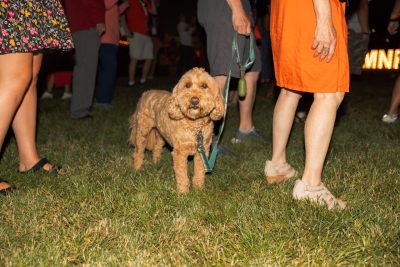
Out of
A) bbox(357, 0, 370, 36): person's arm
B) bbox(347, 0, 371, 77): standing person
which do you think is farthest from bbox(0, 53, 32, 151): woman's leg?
bbox(357, 0, 370, 36): person's arm

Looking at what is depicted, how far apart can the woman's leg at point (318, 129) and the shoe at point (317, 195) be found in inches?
1.5

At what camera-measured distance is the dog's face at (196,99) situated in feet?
11.3

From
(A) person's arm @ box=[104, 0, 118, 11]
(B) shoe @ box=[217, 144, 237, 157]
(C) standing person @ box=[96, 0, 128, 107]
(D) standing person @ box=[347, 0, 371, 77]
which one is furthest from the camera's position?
(C) standing person @ box=[96, 0, 128, 107]

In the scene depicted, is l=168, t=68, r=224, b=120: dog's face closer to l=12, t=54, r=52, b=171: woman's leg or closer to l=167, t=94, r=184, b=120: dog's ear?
l=167, t=94, r=184, b=120: dog's ear

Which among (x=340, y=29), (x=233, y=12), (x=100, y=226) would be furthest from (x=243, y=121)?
(x=100, y=226)

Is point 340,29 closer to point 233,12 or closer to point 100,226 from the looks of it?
point 233,12

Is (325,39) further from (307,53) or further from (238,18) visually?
(238,18)

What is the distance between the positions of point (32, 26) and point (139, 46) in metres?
8.39

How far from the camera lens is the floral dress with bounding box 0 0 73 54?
311 cm

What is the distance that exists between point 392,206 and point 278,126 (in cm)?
109

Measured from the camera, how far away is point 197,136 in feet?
11.6

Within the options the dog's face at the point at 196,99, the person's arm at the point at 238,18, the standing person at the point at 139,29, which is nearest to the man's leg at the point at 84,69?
the person's arm at the point at 238,18

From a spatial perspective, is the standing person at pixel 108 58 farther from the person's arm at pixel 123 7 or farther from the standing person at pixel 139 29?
the standing person at pixel 139 29

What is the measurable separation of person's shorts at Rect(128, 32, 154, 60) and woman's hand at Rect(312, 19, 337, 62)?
881 centimetres
